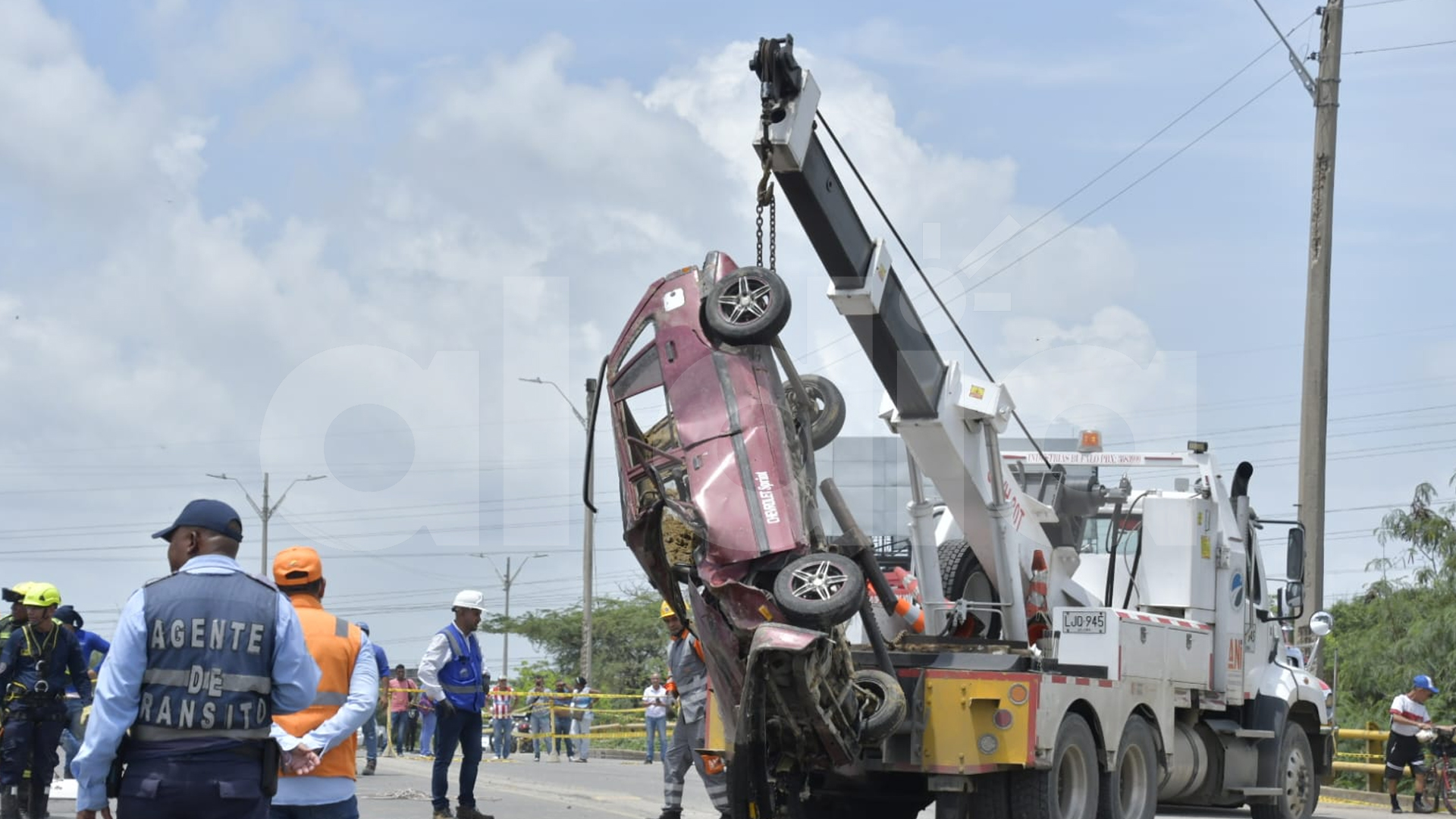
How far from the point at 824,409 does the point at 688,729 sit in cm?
337

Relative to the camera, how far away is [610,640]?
66062 millimetres

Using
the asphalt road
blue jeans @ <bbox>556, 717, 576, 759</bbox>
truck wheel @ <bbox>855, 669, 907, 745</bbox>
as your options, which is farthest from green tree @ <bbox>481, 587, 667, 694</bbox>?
truck wheel @ <bbox>855, 669, 907, 745</bbox>

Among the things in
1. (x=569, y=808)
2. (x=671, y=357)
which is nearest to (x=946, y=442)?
(x=671, y=357)

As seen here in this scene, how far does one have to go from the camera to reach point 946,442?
12.4 metres

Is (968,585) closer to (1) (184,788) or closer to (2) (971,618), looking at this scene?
(2) (971,618)

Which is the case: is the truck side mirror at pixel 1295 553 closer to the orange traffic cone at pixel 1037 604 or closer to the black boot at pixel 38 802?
the orange traffic cone at pixel 1037 604

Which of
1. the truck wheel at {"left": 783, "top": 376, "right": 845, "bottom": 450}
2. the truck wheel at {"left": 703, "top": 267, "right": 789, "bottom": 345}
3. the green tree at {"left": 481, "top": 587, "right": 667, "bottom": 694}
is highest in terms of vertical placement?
the truck wheel at {"left": 703, "top": 267, "right": 789, "bottom": 345}

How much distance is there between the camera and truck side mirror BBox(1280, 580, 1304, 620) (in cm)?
1589

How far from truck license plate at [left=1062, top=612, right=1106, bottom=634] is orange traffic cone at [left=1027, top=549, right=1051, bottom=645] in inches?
21.1

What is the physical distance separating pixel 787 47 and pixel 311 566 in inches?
188

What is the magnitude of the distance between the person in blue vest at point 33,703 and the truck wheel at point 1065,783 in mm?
6674

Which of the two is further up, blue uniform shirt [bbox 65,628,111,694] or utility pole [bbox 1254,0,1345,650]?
utility pole [bbox 1254,0,1345,650]

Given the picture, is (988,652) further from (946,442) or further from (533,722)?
(533,722)

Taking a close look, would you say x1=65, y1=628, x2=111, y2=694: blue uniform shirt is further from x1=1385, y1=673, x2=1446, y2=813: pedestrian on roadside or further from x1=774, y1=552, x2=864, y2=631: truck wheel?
x1=1385, y1=673, x2=1446, y2=813: pedestrian on roadside
